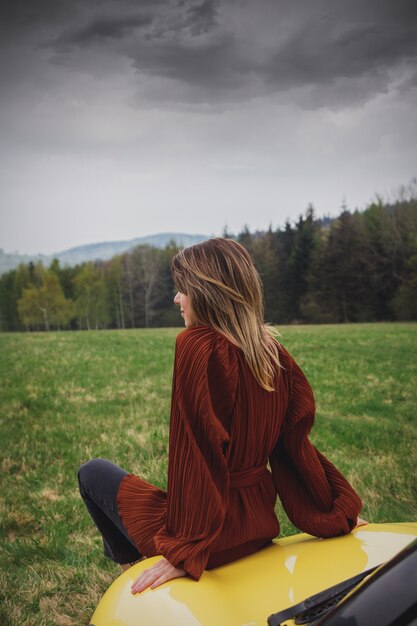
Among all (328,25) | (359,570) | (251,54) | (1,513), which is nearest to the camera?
(359,570)

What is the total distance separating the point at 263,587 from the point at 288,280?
141ft

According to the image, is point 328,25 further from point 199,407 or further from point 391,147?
point 199,407

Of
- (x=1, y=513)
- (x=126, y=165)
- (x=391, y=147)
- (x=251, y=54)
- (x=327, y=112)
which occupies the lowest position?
(x=1, y=513)

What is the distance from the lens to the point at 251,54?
12.1 meters

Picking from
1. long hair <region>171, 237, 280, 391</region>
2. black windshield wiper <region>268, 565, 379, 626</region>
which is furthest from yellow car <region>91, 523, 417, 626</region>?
long hair <region>171, 237, 280, 391</region>

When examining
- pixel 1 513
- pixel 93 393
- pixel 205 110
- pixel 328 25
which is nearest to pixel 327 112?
pixel 328 25

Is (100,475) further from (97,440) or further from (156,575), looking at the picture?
(97,440)

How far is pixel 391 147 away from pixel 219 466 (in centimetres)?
1081

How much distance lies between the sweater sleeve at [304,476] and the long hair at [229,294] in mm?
246

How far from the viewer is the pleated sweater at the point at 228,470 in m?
2.13

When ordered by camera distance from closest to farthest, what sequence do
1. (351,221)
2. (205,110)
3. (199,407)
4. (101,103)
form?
Answer: (199,407), (205,110), (101,103), (351,221)

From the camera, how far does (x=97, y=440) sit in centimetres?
709

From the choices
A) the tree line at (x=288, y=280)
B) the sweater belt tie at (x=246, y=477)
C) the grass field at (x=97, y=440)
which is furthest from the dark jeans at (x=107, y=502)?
the tree line at (x=288, y=280)

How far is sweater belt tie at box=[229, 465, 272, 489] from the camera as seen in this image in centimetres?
229
